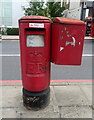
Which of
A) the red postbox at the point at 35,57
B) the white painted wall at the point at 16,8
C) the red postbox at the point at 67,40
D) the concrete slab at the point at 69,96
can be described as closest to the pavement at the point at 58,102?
the concrete slab at the point at 69,96

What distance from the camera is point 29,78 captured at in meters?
2.46

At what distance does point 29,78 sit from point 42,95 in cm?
41

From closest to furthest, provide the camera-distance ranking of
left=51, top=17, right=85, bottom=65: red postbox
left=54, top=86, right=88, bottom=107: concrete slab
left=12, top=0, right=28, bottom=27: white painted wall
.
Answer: left=51, top=17, right=85, bottom=65: red postbox < left=54, top=86, right=88, bottom=107: concrete slab < left=12, top=0, right=28, bottom=27: white painted wall

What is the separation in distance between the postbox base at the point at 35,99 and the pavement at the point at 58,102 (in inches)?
3.2

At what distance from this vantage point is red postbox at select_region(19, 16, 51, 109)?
2215 millimetres

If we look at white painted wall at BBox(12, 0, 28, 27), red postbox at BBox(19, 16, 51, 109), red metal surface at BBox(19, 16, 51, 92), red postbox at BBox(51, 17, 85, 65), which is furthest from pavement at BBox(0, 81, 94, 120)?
white painted wall at BBox(12, 0, 28, 27)

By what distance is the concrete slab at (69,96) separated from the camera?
9.34ft

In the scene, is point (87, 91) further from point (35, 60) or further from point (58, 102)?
point (35, 60)

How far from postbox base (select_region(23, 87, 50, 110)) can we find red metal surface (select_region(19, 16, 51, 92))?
0.29ft

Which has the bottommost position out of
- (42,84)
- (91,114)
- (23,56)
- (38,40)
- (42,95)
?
(91,114)

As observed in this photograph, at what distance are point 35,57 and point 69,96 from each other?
53.0 inches

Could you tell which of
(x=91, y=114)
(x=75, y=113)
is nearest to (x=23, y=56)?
(x=75, y=113)

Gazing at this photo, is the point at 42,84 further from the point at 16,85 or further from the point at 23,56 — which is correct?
the point at 16,85

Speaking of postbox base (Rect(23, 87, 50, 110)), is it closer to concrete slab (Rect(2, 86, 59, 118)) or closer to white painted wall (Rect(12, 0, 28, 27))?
concrete slab (Rect(2, 86, 59, 118))
